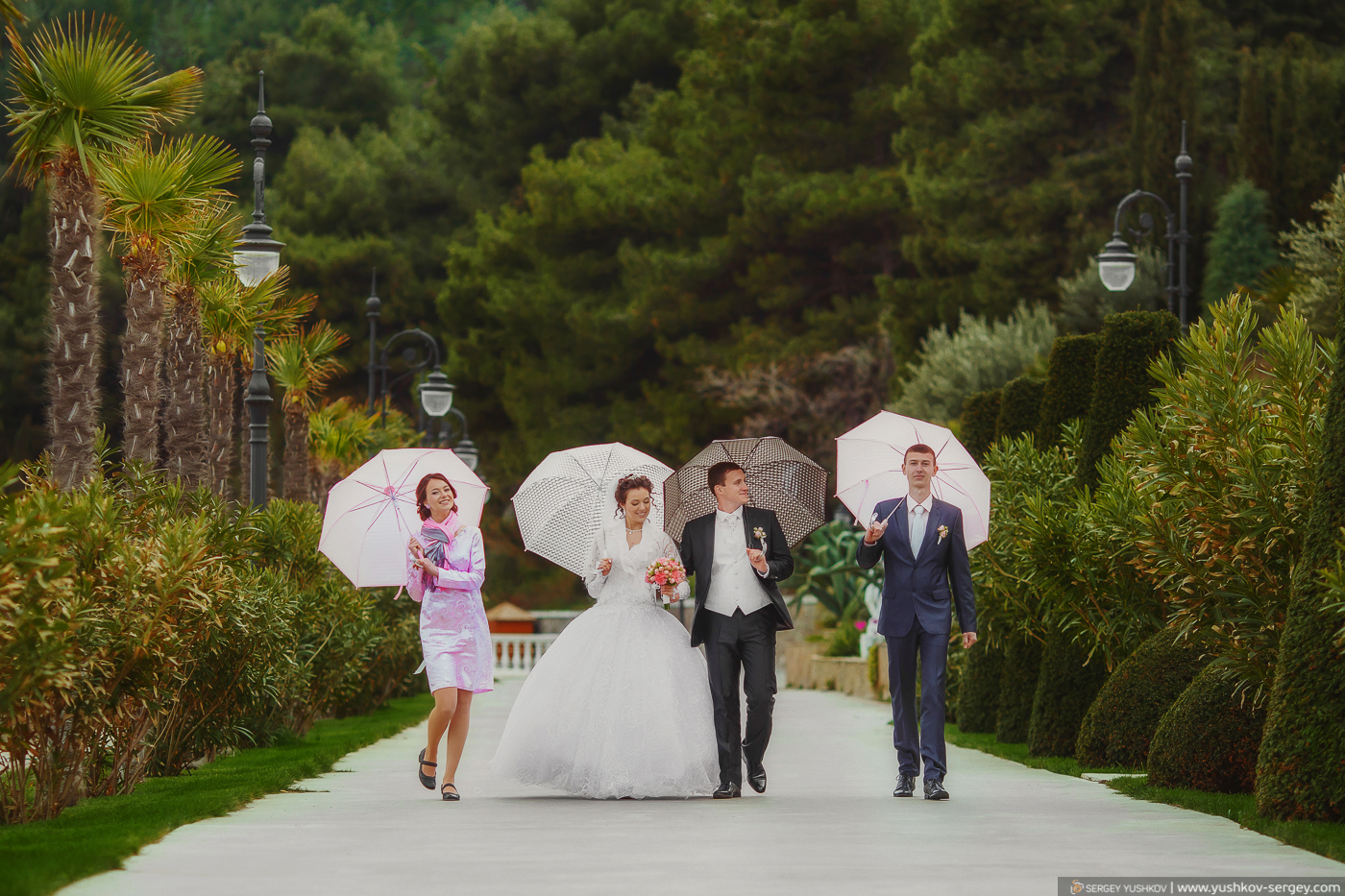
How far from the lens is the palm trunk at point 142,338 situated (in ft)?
56.2

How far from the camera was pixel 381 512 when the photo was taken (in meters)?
12.5

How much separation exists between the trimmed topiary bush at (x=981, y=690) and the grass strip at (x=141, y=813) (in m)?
5.74

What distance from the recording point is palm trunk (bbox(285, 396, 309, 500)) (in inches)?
1075

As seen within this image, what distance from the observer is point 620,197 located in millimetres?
48906

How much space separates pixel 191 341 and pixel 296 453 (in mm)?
9252

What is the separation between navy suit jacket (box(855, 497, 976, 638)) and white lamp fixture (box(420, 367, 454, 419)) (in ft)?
64.6

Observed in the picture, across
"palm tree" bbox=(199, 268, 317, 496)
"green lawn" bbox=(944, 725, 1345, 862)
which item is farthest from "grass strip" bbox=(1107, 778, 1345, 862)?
"palm tree" bbox=(199, 268, 317, 496)

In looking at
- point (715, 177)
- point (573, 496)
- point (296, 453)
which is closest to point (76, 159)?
point (573, 496)

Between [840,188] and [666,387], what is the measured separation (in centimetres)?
741

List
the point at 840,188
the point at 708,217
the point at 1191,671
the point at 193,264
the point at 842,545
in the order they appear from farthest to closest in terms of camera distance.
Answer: the point at 708,217 → the point at 840,188 → the point at 842,545 → the point at 193,264 → the point at 1191,671

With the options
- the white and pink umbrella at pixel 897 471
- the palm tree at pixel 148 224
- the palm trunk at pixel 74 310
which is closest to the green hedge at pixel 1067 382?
the white and pink umbrella at pixel 897 471

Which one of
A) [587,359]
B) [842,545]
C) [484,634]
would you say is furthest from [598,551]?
[587,359]

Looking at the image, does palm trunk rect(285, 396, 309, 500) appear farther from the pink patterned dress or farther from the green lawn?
the pink patterned dress

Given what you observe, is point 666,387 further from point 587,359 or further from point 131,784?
point 131,784
